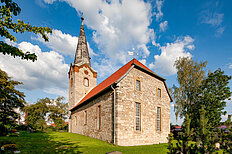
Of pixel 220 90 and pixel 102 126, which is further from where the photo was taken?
pixel 220 90

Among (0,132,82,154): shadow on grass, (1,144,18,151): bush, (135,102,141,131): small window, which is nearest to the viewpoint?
(1,144,18,151): bush

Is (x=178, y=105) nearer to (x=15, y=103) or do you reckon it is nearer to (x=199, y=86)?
(x=199, y=86)

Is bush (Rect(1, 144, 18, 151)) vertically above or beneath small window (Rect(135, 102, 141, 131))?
beneath

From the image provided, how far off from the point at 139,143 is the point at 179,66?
1848 centimetres

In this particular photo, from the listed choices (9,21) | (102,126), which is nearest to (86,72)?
(102,126)

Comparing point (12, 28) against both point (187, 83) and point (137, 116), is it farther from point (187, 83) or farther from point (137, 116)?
point (187, 83)

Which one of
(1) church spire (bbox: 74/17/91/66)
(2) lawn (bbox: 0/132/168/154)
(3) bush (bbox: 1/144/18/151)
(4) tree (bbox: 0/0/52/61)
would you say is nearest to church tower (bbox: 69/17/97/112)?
(1) church spire (bbox: 74/17/91/66)

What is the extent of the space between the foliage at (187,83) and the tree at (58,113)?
24351mm

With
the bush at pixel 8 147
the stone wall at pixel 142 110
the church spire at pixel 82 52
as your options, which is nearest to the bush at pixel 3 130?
the bush at pixel 8 147

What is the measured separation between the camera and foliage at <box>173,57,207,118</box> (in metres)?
24.1

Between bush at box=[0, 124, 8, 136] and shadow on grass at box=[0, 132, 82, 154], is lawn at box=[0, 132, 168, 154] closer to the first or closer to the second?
shadow on grass at box=[0, 132, 82, 154]

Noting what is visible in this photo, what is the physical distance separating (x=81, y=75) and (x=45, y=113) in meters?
12.2

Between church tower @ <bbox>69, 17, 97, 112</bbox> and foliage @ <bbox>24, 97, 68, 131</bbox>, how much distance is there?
181 inches

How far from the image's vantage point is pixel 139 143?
1266cm
